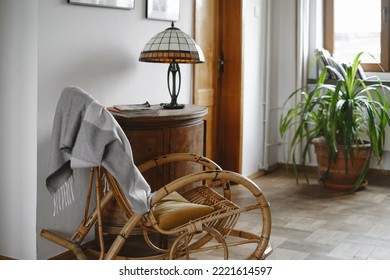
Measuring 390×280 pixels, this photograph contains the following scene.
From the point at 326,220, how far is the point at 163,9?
1.71 metres

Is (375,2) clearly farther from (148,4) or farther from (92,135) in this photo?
(92,135)

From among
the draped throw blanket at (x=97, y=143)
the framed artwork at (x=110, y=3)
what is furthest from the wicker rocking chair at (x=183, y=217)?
the framed artwork at (x=110, y=3)

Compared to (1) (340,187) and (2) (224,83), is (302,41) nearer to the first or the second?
(2) (224,83)

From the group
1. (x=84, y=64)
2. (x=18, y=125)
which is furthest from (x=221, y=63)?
(x=18, y=125)

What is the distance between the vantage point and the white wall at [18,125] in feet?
10.2

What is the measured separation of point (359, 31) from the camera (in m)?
5.71

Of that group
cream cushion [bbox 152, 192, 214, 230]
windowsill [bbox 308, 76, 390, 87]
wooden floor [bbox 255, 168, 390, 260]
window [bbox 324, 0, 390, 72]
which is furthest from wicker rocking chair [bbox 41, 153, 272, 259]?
window [bbox 324, 0, 390, 72]

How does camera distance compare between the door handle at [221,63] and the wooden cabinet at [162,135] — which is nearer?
the wooden cabinet at [162,135]

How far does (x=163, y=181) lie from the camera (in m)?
3.41

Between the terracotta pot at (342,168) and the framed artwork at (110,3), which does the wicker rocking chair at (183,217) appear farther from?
the terracotta pot at (342,168)

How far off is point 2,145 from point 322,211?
7.27 ft

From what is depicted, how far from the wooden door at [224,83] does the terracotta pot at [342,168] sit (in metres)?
0.67

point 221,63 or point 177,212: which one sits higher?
point 221,63
